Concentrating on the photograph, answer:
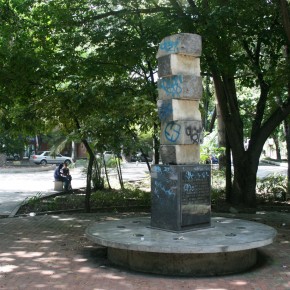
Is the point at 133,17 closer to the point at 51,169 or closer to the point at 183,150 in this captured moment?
the point at 183,150

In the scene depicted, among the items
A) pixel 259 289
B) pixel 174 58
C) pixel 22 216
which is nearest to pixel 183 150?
pixel 174 58

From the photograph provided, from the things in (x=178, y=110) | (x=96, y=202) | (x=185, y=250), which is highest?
(x=178, y=110)

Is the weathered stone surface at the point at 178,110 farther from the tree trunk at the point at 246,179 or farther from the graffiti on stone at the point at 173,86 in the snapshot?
the tree trunk at the point at 246,179

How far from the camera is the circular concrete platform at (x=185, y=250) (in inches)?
254

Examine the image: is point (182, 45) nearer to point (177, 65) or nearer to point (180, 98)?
point (177, 65)

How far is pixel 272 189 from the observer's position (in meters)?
16.5

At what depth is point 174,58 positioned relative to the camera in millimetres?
7965

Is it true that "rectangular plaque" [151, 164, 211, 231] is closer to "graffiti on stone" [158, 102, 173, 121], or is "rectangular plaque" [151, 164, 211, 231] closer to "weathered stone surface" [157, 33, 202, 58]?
"graffiti on stone" [158, 102, 173, 121]

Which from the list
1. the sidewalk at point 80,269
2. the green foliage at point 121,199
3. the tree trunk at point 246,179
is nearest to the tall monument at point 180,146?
the sidewalk at point 80,269

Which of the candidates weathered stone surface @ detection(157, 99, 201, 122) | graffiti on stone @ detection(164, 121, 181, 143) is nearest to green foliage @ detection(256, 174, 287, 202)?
weathered stone surface @ detection(157, 99, 201, 122)

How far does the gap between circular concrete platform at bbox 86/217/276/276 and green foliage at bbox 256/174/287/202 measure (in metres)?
8.90

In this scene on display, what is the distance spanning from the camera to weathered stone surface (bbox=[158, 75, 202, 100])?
7.93 meters

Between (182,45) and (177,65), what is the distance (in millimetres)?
371

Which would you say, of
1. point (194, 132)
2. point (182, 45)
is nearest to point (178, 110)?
point (194, 132)
